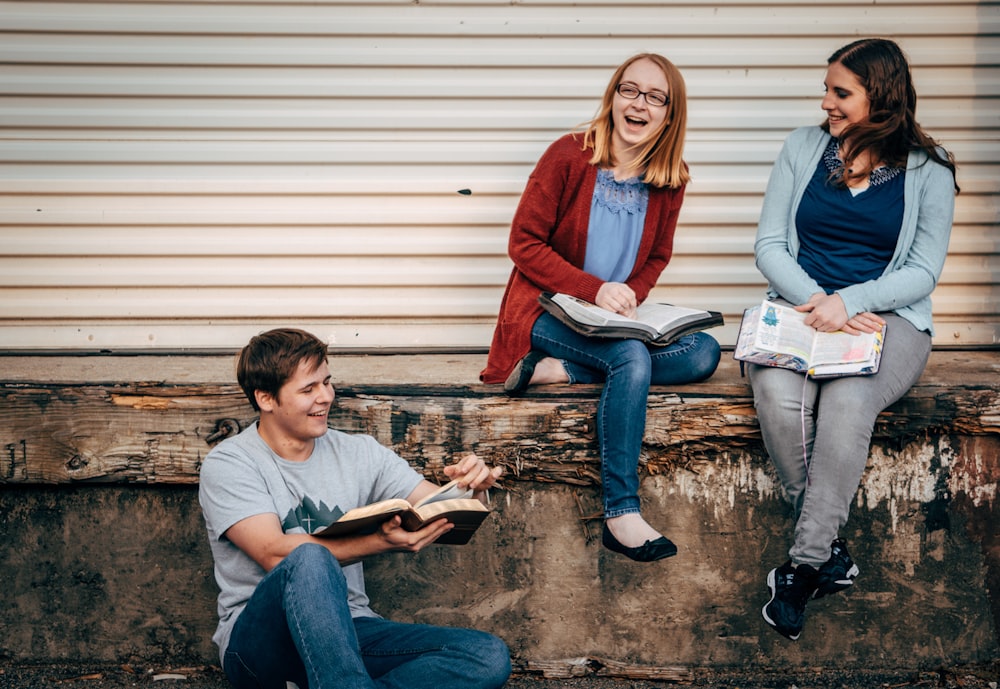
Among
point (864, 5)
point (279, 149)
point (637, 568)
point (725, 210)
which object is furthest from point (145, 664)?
point (864, 5)

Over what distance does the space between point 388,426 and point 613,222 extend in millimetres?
1179

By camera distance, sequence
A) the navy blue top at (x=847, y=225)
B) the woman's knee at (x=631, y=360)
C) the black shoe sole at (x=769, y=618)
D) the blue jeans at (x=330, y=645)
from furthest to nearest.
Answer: the navy blue top at (x=847, y=225) → the woman's knee at (x=631, y=360) → the black shoe sole at (x=769, y=618) → the blue jeans at (x=330, y=645)

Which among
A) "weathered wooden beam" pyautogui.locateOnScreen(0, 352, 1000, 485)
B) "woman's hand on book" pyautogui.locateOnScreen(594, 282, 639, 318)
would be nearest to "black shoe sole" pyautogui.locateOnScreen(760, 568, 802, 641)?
"weathered wooden beam" pyautogui.locateOnScreen(0, 352, 1000, 485)

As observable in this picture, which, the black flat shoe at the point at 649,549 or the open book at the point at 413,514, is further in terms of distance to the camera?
the black flat shoe at the point at 649,549

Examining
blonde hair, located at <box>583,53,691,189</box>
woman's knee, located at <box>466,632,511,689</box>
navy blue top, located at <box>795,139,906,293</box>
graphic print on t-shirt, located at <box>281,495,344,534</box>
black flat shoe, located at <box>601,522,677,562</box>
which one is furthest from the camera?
blonde hair, located at <box>583,53,691,189</box>

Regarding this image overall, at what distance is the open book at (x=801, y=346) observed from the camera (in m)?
3.83

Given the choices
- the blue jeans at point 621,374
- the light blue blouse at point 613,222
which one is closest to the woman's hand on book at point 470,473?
the blue jeans at point 621,374

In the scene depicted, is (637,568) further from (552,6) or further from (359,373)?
(552,6)

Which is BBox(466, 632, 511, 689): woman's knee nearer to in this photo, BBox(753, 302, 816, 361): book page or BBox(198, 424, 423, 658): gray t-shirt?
BBox(198, 424, 423, 658): gray t-shirt

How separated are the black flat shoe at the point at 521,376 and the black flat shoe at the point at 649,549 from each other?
660 mm

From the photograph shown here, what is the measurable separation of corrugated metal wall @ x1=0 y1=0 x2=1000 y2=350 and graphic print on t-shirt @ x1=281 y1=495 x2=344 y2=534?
1.70 m

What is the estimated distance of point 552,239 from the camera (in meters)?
4.30

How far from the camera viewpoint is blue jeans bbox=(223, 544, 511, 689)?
9.57ft

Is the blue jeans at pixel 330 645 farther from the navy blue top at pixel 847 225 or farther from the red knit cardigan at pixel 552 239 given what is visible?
the navy blue top at pixel 847 225
